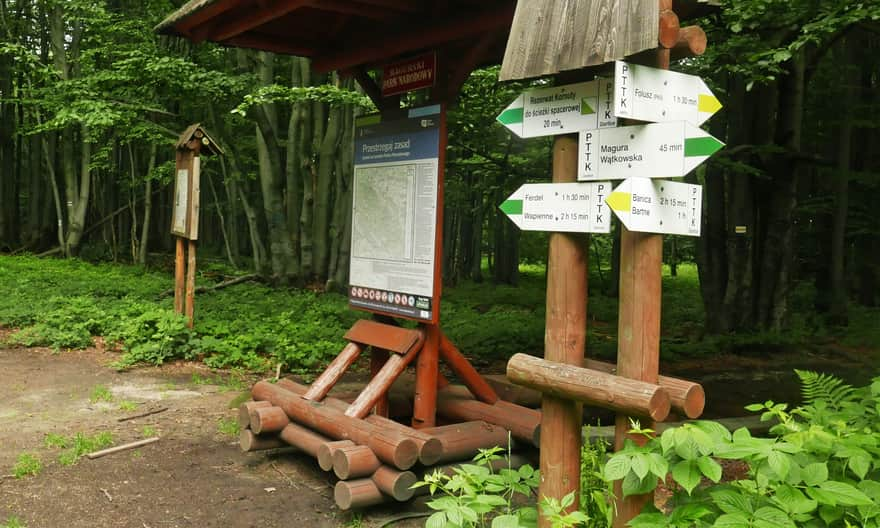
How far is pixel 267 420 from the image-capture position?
5.66 metres

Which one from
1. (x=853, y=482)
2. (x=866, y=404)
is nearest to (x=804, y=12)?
(x=866, y=404)

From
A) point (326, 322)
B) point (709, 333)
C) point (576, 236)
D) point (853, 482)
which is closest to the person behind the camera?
point (853, 482)

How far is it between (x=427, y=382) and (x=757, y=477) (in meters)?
3.13

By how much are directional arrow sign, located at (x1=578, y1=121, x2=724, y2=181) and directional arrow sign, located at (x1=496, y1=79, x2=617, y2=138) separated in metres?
0.07

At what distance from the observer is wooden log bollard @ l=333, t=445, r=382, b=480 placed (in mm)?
4688

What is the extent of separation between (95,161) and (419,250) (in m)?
20.3

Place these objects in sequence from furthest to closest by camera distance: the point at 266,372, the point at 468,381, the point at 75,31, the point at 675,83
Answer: the point at 75,31
the point at 266,372
the point at 468,381
the point at 675,83

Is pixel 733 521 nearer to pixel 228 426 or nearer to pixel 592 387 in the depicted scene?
pixel 592 387

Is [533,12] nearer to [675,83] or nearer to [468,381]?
[675,83]

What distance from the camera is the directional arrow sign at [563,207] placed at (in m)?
3.34

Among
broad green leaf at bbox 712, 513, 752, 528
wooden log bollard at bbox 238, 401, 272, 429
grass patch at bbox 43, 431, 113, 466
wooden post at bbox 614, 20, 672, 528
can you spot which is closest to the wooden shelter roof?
wooden post at bbox 614, 20, 672, 528

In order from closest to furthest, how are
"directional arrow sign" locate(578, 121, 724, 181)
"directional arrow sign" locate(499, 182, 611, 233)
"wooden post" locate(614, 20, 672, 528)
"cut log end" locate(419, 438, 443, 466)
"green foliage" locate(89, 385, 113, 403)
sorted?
"directional arrow sign" locate(578, 121, 724, 181) → "wooden post" locate(614, 20, 672, 528) → "directional arrow sign" locate(499, 182, 611, 233) → "cut log end" locate(419, 438, 443, 466) → "green foliage" locate(89, 385, 113, 403)

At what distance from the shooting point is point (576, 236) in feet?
11.5

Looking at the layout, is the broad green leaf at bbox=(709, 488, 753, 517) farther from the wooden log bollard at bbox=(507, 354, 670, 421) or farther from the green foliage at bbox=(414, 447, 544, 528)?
the green foliage at bbox=(414, 447, 544, 528)
